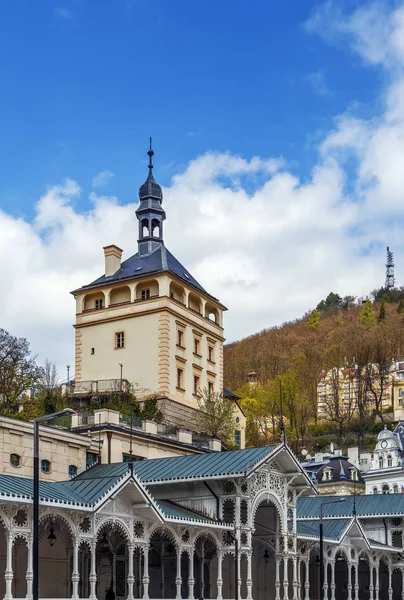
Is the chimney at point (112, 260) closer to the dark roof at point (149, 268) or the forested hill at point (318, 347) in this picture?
the dark roof at point (149, 268)

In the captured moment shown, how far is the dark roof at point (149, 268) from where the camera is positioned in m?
76.1

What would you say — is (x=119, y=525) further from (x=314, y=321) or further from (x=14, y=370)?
(x=314, y=321)

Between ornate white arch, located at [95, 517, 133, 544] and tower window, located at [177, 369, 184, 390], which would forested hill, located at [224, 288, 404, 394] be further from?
ornate white arch, located at [95, 517, 133, 544]

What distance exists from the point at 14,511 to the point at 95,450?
1737 cm

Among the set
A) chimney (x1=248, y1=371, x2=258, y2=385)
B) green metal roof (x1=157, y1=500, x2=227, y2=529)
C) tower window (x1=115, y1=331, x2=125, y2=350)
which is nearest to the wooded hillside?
chimney (x1=248, y1=371, x2=258, y2=385)

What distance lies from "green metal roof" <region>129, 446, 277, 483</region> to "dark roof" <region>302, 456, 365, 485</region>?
194 feet

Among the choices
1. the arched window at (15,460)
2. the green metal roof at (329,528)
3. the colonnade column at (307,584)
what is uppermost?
the arched window at (15,460)

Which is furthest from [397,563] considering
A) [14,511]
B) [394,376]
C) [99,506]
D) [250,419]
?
[394,376]

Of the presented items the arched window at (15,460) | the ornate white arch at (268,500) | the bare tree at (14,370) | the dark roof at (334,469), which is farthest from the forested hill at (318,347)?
the arched window at (15,460)

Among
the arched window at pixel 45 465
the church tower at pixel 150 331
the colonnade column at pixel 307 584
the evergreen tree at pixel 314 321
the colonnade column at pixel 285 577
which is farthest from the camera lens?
the evergreen tree at pixel 314 321

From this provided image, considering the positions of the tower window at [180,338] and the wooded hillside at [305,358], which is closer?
the tower window at [180,338]

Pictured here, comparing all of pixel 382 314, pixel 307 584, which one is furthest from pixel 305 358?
pixel 307 584

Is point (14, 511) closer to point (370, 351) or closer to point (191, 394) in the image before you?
point (191, 394)

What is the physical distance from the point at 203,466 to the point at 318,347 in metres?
119
